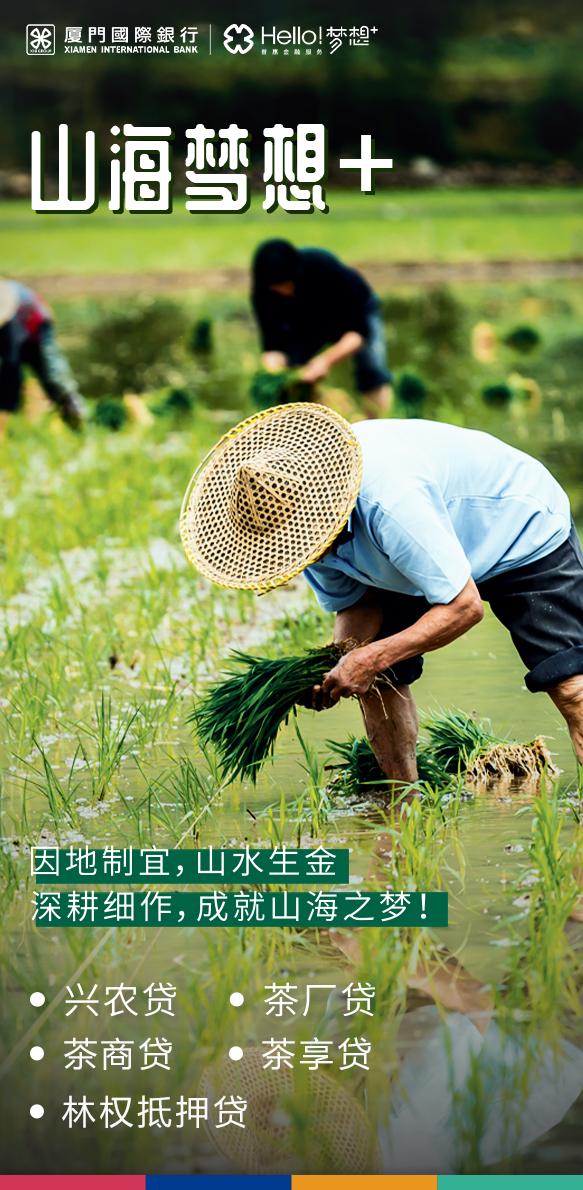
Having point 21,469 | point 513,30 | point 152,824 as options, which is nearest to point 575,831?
point 152,824

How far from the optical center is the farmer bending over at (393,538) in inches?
135

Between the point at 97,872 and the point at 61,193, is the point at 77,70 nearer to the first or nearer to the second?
the point at 61,193

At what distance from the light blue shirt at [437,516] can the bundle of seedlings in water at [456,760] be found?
19.8 inches

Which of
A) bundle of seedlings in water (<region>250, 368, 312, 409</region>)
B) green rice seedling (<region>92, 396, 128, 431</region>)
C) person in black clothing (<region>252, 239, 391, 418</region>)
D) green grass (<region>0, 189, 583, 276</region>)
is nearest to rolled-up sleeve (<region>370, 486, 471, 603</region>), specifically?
person in black clothing (<region>252, 239, 391, 418</region>)

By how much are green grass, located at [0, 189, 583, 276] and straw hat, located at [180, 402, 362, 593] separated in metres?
11.7

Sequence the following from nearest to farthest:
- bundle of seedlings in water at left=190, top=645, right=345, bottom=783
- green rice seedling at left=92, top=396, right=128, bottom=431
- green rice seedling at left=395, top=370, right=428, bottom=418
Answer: bundle of seedlings in water at left=190, top=645, right=345, bottom=783
green rice seedling at left=395, top=370, right=428, bottom=418
green rice seedling at left=92, top=396, right=128, bottom=431

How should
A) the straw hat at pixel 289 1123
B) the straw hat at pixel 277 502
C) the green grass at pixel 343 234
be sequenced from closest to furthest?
the straw hat at pixel 289 1123 → the straw hat at pixel 277 502 → the green grass at pixel 343 234

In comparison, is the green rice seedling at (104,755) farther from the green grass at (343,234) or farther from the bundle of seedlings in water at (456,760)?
the green grass at (343,234)

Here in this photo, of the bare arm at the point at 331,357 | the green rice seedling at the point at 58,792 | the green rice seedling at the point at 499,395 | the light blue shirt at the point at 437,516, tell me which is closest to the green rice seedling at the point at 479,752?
the light blue shirt at the point at 437,516

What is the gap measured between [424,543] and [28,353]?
5592mm

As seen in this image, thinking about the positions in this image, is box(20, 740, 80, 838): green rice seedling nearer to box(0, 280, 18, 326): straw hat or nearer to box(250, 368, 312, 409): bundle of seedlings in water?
box(250, 368, 312, 409): bundle of seedlings in water

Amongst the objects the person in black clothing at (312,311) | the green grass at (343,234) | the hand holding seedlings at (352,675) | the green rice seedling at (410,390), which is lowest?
the hand holding seedlings at (352,675)

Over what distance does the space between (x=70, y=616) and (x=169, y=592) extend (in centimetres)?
34

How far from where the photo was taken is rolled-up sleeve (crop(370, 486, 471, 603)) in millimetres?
3404
